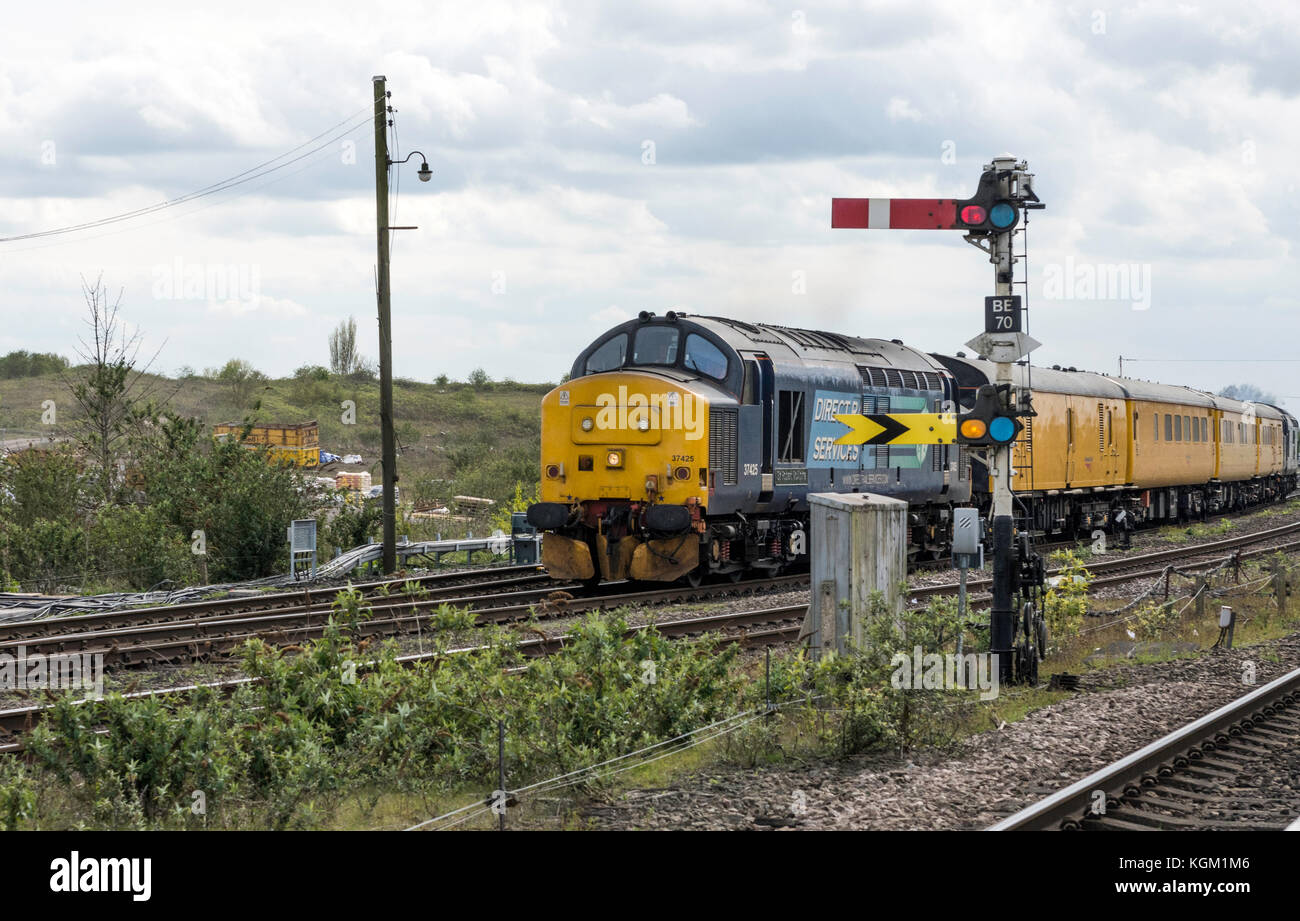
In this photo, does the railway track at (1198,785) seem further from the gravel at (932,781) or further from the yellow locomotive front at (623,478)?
the yellow locomotive front at (623,478)

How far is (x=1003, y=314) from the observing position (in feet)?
35.7

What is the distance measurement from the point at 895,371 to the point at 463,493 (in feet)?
68.5

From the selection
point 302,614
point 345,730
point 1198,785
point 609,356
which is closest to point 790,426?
point 609,356

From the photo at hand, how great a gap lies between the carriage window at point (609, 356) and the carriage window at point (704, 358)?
99 centimetres

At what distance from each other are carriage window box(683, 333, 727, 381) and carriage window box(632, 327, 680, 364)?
23 cm

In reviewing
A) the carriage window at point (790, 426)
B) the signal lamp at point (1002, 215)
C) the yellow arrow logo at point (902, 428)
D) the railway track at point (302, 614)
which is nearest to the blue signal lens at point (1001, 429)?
the yellow arrow logo at point (902, 428)

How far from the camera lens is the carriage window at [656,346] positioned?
18219 mm

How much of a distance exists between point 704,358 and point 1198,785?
10805 mm

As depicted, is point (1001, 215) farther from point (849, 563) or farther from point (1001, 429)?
point (849, 563)

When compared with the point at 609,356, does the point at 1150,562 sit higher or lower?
lower

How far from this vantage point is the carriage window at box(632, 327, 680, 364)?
18.2 meters

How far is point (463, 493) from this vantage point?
132 ft

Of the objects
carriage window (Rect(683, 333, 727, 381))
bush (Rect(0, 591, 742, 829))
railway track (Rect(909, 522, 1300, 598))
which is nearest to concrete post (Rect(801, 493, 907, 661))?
bush (Rect(0, 591, 742, 829))
